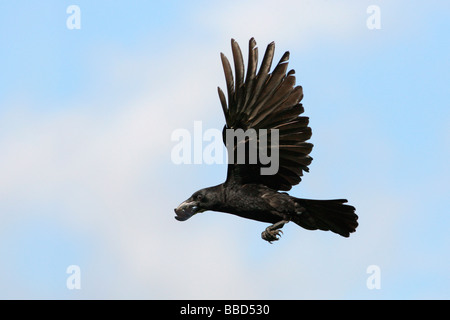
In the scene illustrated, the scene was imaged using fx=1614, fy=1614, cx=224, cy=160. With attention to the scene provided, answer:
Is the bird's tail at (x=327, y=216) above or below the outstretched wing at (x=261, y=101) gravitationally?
below

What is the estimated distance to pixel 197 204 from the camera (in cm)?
2106

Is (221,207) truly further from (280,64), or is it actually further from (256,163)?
(280,64)

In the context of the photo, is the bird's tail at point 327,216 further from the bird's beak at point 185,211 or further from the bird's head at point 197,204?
the bird's beak at point 185,211

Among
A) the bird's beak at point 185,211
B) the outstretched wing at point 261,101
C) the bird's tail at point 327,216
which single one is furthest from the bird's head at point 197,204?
the bird's tail at point 327,216

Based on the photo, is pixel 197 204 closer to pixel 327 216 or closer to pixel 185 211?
pixel 185 211

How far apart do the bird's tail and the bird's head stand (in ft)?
3.60

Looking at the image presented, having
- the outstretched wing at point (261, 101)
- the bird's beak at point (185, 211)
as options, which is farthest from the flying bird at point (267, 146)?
the bird's beak at point (185, 211)

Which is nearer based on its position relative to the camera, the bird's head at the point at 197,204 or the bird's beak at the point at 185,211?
the bird's head at the point at 197,204

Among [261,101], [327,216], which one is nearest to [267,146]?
[261,101]

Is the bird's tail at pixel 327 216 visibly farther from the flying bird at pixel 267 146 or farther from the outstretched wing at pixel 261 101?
the outstretched wing at pixel 261 101

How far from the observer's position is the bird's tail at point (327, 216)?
67.8 ft

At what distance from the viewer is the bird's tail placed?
20.7 meters

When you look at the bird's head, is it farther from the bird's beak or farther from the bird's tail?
the bird's tail

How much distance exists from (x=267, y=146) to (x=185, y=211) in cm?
148
